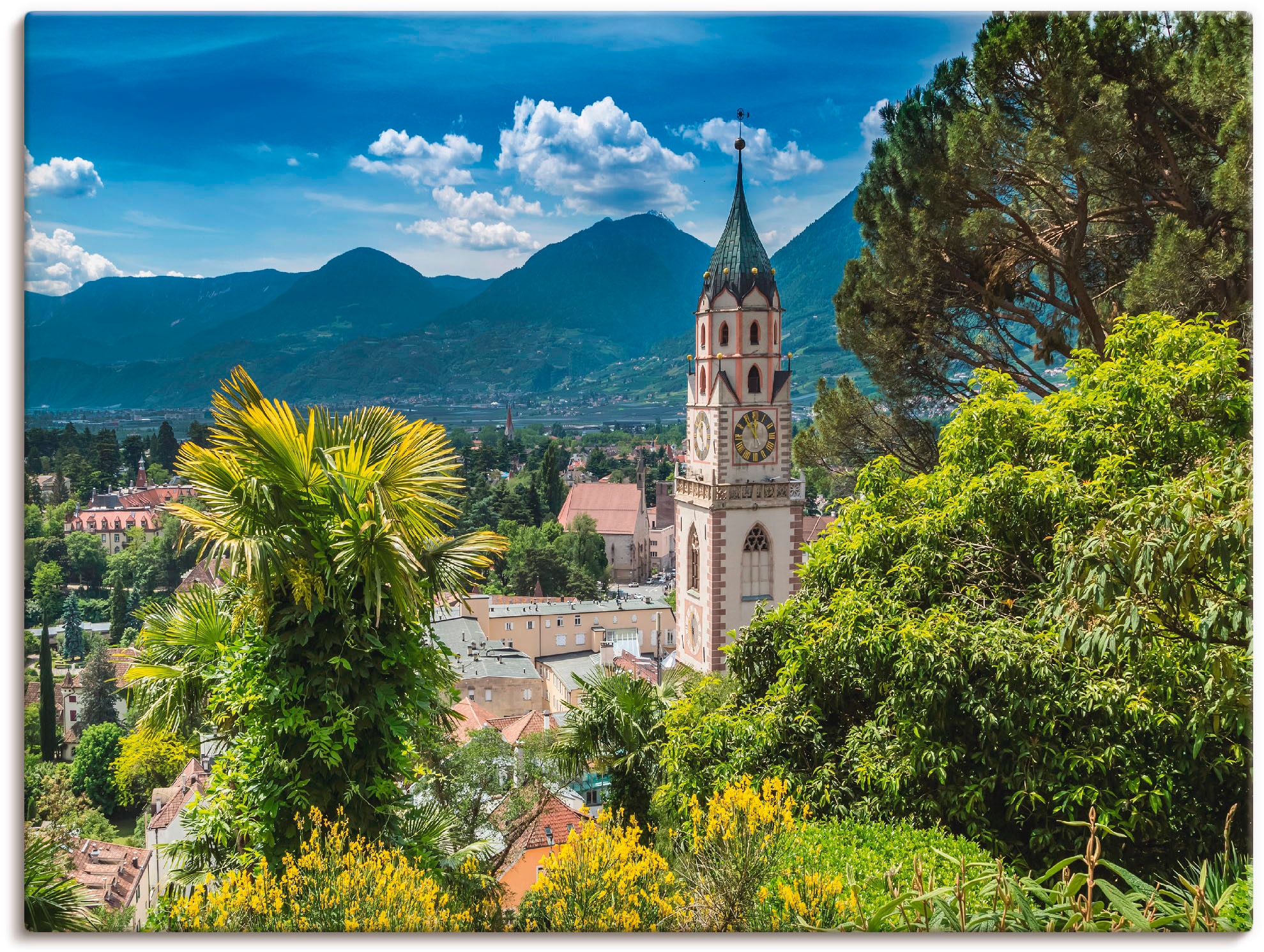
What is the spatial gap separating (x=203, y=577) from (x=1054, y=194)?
589 cm

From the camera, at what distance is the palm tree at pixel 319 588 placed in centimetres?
386

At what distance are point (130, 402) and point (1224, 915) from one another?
268 inches

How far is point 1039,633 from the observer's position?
14.1ft

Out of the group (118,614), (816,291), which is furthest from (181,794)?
(816,291)

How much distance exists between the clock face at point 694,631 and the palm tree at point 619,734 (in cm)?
655

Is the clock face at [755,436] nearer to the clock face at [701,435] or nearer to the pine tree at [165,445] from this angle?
the clock face at [701,435]

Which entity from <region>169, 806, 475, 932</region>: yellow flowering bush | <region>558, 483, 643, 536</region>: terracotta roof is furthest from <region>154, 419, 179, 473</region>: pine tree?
<region>558, 483, 643, 536</region>: terracotta roof

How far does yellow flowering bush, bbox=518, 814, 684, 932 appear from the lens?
11.8ft

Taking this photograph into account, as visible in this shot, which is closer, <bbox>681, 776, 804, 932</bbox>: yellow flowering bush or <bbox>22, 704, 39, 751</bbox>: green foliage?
<bbox>681, 776, 804, 932</bbox>: yellow flowering bush

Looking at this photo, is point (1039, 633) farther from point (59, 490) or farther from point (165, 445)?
point (59, 490)

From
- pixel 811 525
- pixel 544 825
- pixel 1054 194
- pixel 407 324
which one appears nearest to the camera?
pixel 1054 194

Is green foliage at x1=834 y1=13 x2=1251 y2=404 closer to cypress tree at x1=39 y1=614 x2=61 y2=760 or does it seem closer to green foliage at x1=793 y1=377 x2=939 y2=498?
green foliage at x1=793 y1=377 x2=939 y2=498

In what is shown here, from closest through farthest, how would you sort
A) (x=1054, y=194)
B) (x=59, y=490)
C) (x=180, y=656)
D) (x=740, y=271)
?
(x=180, y=656)
(x=59, y=490)
(x=1054, y=194)
(x=740, y=271)

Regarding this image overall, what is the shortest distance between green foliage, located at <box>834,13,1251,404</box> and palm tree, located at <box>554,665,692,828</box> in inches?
141
